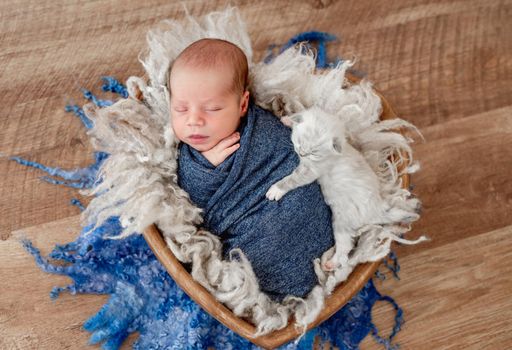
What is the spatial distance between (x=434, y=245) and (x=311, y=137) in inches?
19.3

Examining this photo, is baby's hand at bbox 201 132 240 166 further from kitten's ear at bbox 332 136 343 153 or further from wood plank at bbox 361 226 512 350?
wood plank at bbox 361 226 512 350

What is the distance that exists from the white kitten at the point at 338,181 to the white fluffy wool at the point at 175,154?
27 mm

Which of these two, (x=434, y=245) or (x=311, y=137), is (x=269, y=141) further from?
(x=434, y=245)

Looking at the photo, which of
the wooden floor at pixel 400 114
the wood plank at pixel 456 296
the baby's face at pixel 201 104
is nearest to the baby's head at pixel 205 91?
the baby's face at pixel 201 104

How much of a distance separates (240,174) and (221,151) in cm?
6

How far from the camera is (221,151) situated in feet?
3.41

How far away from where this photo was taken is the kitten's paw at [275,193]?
3.23 ft

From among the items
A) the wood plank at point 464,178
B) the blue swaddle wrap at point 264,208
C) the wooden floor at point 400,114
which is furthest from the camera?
the wood plank at point 464,178

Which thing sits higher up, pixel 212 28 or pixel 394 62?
pixel 212 28

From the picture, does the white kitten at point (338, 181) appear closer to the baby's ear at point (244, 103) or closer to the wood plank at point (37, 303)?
the baby's ear at point (244, 103)

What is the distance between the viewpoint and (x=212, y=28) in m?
1.15

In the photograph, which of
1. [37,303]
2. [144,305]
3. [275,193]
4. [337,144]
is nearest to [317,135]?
[337,144]

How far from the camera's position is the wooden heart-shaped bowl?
91cm

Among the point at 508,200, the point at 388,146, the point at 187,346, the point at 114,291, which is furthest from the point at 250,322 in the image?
the point at 508,200
